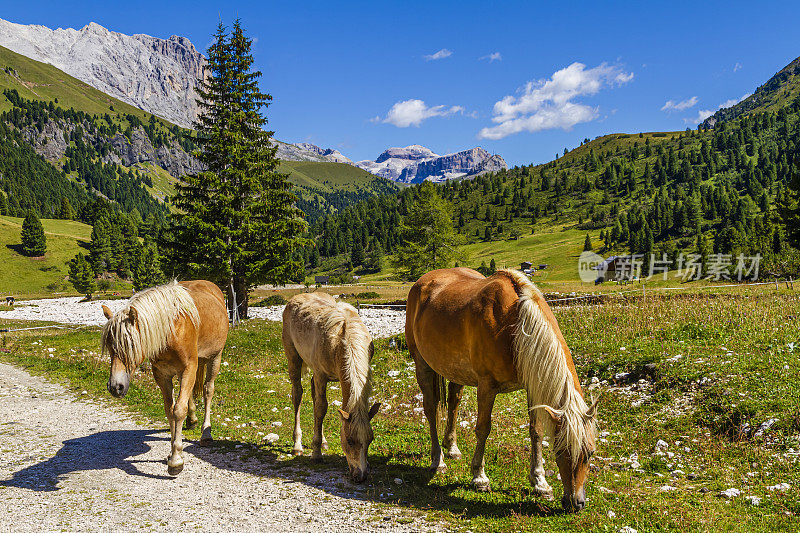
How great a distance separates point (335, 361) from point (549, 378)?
3.73m

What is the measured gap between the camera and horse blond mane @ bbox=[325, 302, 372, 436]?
7.21 meters

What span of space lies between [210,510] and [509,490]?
14.5 feet

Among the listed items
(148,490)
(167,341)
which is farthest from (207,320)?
(148,490)

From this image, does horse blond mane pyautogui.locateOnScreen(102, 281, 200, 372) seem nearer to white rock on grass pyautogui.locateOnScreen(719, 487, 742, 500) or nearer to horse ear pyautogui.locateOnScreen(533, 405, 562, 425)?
horse ear pyautogui.locateOnScreen(533, 405, 562, 425)

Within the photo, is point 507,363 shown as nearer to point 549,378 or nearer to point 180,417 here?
point 549,378

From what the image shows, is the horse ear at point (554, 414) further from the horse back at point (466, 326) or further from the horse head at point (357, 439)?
the horse head at point (357, 439)

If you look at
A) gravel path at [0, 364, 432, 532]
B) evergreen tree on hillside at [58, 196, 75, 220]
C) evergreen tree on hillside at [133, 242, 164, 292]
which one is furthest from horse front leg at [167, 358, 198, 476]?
evergreen tree on hillside at [58, 196, 75, 220]

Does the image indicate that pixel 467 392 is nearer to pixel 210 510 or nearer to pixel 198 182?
pixel 210 510

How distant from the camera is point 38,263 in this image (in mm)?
118000

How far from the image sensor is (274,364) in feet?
57.6

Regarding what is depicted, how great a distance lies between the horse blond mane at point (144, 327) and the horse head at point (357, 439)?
137 inches

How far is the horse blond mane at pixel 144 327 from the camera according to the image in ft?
24.0

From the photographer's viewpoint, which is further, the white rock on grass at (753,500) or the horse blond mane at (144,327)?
the horse blond mane at (144,327)

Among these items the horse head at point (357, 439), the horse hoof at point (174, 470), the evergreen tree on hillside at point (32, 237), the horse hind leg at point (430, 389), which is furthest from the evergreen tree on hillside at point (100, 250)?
the horse head at point (357, 439)
